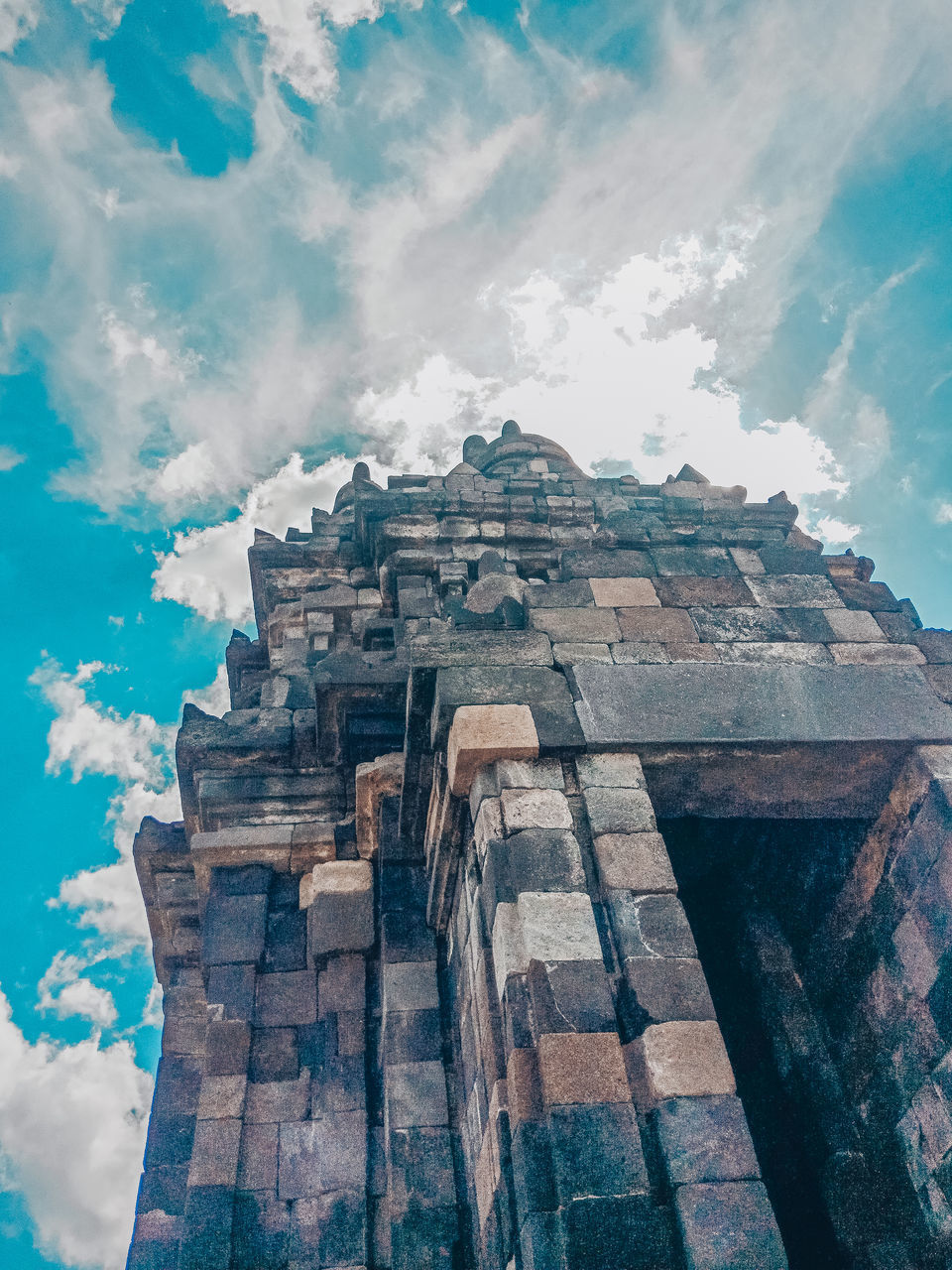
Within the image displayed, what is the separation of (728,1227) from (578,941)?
119cm

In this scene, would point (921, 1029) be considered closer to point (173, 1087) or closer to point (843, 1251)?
point (843, 1251)

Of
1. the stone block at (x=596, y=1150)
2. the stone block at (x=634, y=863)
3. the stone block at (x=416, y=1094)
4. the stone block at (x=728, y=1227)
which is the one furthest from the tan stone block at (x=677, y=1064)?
the stone block at (x=416, y=1094)

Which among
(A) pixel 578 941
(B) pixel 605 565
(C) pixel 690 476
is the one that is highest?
(C) pixel 690 476

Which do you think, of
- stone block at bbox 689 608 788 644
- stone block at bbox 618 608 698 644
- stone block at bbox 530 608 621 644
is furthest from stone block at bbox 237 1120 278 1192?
stone block at bbox 689 608 788 644

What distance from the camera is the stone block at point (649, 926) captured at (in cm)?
375

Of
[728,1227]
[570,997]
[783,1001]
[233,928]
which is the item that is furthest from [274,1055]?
[783,1001]

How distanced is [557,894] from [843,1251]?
3.27 metres

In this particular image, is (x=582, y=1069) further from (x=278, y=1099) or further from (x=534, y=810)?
(x=278, y=1099)

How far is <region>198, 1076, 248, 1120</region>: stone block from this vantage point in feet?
17.3

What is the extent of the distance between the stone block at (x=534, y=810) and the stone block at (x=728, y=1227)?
5.52 ft

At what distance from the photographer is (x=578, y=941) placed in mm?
3752

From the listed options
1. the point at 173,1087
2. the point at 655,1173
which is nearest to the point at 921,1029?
the point at 655,1173

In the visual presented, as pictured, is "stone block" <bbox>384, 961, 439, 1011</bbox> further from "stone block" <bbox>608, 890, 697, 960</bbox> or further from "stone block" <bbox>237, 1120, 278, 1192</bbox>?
"stone block" <bbox>608, 890, 697, 960</bbox>

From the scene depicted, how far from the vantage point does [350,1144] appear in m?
5.19
